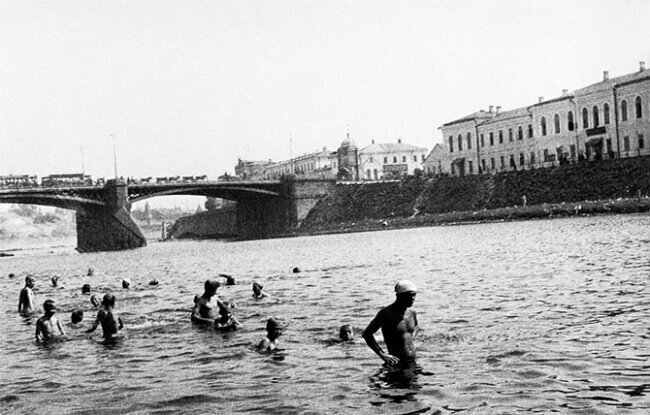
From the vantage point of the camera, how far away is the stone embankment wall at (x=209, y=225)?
131250 mm

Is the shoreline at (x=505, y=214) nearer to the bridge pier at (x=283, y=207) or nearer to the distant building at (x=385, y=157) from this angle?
the bridge pier at (x=283, y=207)

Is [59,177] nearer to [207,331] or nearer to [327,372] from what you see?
[207,331]

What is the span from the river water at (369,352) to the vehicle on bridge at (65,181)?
167ft

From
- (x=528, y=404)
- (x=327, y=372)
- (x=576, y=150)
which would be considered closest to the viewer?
(x=528, y=404)

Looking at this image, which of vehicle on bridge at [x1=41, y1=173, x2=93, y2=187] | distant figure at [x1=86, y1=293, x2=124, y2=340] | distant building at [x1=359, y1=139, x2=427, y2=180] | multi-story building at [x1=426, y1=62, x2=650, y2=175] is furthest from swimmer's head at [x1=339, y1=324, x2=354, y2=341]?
distant building at [x1=359, y1=139, x2=427, y2=180]

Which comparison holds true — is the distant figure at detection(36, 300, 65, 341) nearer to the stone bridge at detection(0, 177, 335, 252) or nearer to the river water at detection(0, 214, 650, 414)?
the river water at detection(0, 214, 650, 414)

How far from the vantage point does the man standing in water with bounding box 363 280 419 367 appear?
38.7ft

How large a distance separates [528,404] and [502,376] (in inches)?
67.7

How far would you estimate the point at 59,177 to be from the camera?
281 feet

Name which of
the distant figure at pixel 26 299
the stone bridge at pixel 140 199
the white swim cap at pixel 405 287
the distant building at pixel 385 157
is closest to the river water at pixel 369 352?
the distant figure at pixel 26 299

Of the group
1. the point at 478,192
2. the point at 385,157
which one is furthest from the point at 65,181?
the point at 385,157

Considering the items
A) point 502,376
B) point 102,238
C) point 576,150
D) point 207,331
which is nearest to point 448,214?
point 576,150

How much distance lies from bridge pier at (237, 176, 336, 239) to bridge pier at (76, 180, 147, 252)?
68.2ft

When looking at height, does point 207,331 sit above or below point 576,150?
below
